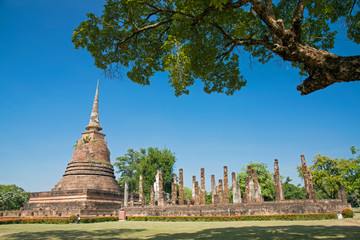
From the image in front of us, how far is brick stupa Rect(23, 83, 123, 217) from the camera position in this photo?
2667 centimetres

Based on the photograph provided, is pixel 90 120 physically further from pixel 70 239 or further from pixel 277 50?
pixel 277 50

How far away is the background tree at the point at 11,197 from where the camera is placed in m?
39.5

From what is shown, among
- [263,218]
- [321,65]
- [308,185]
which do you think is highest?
[321,65]

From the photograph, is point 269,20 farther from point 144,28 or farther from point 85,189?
point 85,189

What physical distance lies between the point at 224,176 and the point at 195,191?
15.8 ft

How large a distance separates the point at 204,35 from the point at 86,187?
26.1m

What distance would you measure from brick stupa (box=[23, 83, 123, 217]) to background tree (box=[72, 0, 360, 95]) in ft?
67.4

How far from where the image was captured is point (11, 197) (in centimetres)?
4056

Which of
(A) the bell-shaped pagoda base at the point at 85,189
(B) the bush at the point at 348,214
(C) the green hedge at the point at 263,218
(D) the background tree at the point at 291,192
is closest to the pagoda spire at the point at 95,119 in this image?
(A) the bell-shaped pagoda base at the point at 85,189

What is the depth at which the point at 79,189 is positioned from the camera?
1092 inches

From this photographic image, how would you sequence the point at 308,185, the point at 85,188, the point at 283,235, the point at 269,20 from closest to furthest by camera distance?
the point at 269,20 < the point at 283,235 < the point at 308,185 < the point at 85,188

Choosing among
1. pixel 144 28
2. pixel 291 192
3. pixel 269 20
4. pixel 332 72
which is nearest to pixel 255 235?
pixel 332 72

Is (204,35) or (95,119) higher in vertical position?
(95,119)

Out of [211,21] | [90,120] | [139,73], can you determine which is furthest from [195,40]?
[90,120]
